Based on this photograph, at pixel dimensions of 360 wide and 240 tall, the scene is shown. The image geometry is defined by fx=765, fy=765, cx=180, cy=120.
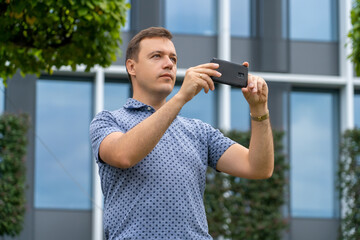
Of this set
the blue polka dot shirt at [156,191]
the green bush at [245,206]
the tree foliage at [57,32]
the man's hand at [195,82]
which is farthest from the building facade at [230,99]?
the man's hand at [195,82]

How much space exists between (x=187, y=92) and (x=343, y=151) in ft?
32.1

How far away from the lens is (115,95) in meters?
13.7

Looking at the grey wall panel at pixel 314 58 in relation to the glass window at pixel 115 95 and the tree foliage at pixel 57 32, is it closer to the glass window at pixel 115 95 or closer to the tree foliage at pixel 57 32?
the glass window at pixel 115 95

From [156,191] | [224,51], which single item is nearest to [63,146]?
[224,51]

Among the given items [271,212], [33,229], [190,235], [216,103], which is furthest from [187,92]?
[216,103]

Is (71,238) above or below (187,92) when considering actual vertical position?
below

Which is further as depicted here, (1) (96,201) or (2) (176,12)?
(2) (176,12)

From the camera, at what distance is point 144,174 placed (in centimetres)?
293

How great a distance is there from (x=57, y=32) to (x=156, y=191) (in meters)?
4.27

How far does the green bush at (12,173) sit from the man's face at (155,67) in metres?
7.65

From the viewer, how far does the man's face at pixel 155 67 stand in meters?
3.12

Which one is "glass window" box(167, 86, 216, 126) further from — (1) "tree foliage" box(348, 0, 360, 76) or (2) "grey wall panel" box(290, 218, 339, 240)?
(1) "tree foliage" box(348, 0, 360, 76)

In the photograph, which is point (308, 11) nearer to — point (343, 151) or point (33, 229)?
point (343, 151)

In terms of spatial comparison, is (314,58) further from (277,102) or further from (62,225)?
(62,225)
